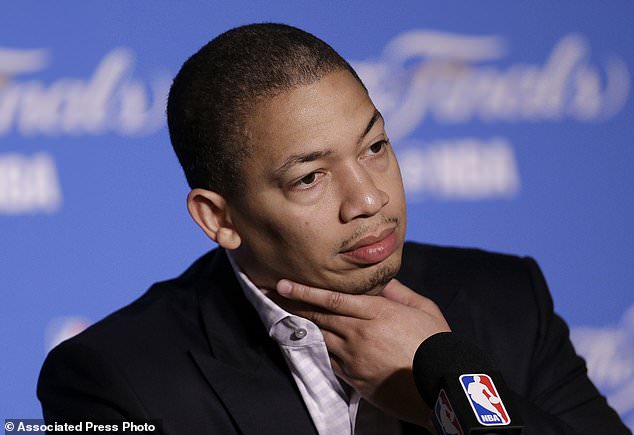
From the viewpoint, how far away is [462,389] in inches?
68.5

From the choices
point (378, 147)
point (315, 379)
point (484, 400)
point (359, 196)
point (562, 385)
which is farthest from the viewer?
point (562, 385)

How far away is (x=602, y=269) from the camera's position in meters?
3.89

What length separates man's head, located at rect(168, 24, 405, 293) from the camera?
2.21m

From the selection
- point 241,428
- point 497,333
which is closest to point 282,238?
point 241,428

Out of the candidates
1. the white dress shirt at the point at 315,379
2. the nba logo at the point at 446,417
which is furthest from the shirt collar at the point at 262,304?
the nba logo at the point at 446,417

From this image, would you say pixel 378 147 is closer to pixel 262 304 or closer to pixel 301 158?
pixel 301 158

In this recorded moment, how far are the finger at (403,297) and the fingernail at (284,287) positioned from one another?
8.7 inches

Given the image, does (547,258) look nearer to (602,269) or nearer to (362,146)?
(602,269)

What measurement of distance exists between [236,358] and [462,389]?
0.86m

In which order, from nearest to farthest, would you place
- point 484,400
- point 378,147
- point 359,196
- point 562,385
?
point 484,400
point 359,196
point 378,147
point 562,385

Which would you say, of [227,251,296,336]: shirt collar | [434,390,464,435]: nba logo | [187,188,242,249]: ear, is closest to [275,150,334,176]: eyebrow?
[187,188,242,249]: ear

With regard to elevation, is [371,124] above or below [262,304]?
above

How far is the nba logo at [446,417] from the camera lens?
1.68m

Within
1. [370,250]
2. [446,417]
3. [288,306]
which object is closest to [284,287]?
[288,306]
